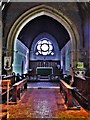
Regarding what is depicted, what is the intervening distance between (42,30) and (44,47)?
2.51m

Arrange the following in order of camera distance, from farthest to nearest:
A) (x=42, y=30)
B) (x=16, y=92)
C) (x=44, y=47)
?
(x=44, y=47)
(x=42, y=30)
(x=16, y=92)

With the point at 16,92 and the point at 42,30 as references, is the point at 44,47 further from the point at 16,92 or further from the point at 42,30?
the point at 16,92

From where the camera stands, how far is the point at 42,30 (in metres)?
23.8

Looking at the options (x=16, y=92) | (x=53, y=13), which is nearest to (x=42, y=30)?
(x=53, y=13)

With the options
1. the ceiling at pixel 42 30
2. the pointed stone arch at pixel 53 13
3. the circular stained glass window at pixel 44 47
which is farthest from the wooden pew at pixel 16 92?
the circular stained glass window at pixel 44 47

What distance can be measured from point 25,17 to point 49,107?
864 centimetres

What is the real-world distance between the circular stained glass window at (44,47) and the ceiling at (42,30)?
1305 mm

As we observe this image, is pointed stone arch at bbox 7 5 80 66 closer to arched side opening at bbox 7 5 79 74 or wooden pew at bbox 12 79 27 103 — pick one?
arched side opening at bbox 7 5 79 74

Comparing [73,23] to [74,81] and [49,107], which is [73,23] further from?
[49,107]

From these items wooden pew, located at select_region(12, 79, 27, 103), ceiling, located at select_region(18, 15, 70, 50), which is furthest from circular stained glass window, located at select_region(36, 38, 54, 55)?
wooden pew, located at select_region(12, 79, 27, 103)

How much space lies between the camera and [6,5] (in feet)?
48.2

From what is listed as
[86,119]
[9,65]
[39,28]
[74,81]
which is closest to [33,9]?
[9,65]

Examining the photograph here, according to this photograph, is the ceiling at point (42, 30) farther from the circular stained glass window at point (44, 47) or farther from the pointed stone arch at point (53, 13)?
the pointed stone arch at point (53, 13)

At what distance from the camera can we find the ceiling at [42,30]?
19997 millimetres
